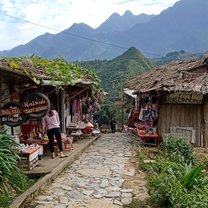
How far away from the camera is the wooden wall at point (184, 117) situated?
14055mm

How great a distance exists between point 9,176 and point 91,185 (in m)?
1.90

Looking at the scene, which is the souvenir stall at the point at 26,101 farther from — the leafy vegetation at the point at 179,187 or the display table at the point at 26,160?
the leafy vegetation at the point at 179,187

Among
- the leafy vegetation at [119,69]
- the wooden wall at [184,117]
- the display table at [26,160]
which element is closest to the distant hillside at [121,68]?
the leafy vegetation at [119,69]

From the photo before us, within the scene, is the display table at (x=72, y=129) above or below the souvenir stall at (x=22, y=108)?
below

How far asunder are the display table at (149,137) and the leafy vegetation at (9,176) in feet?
22.8

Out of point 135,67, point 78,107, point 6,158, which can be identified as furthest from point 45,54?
point 6,158

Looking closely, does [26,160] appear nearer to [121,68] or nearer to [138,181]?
[138,181]

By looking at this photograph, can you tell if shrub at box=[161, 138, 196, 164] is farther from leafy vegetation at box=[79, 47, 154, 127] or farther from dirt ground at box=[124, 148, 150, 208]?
leafy vegetation at box=[79, 47, 154, 127]

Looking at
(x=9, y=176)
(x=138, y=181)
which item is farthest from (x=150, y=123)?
(x=9, y=176)

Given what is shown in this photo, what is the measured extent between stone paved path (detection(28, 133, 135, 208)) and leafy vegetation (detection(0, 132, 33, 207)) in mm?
471

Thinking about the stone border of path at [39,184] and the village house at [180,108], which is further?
the village house at [180,108]

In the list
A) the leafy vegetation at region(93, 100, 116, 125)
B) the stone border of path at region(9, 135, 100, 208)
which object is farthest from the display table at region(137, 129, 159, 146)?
the leafy vegetation at region(93, 100, 116, 125)

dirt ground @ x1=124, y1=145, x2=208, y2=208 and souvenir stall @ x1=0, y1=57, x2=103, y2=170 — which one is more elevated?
souvenir stall @ x1=0, y1=57, x2=103, y2=170

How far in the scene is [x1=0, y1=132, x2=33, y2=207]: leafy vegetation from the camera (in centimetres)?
669
